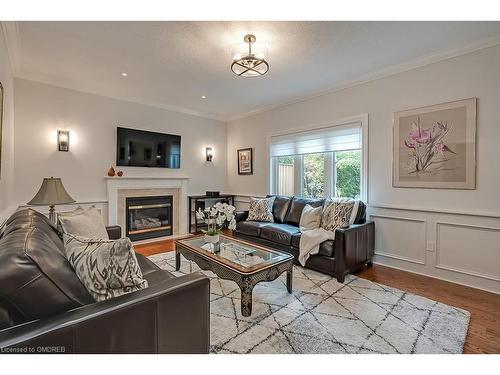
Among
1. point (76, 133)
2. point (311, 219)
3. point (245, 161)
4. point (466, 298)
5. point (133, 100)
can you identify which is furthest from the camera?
point (245, 161)

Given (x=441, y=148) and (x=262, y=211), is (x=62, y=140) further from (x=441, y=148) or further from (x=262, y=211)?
(x=441, y=148)

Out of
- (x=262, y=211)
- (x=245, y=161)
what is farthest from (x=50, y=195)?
(x=245, y=161)

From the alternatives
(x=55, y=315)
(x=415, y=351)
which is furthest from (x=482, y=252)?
(x=55, y=315)

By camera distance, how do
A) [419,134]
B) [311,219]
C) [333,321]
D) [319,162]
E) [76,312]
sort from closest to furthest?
[76,312] → [333,321] → [419,134] → [311,219] → [319,162]

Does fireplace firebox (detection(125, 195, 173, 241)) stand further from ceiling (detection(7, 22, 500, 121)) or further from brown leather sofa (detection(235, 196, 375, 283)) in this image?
ceiling (detection(7, 22, 500, 121))

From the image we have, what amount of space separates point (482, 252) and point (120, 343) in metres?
3.46

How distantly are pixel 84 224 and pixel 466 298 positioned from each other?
12.1ft

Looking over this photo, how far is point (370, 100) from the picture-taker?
354cm

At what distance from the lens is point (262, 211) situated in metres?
4.24

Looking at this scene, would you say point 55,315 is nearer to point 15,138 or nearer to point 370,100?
point 15,138

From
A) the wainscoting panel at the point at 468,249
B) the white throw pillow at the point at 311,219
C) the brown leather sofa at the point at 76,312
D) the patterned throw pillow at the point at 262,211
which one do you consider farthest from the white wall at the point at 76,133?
the wainscoting panel at the point at 468,249

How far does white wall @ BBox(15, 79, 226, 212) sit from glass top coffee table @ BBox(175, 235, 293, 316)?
2.30 meters

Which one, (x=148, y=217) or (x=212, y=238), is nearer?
(x=212, y=238)

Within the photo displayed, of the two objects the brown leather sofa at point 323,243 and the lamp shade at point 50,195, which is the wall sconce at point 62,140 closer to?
the lamp shade at point 50,195
